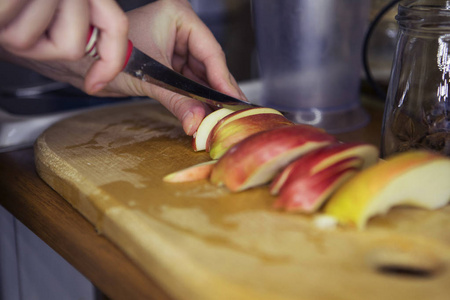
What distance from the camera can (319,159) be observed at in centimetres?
72

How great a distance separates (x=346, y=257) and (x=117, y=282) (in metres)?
0.31

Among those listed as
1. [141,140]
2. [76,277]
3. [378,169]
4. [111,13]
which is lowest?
[76,277]

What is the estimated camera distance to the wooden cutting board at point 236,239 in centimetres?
56

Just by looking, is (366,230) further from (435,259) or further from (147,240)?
(147,240)

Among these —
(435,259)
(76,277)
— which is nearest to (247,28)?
(76,277)

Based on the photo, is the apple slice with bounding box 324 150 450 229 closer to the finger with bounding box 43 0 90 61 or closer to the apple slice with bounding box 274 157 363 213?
the apple slice with bounding box 274 157 363 213

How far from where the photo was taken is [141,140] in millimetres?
1033

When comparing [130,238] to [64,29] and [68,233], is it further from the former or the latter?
[64,29]

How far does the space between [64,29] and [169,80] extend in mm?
240

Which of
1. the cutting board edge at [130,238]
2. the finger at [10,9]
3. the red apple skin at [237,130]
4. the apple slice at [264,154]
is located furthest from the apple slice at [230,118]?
the finger at [10,9]

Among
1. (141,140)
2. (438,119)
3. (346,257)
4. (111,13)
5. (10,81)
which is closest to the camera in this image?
(346,257)

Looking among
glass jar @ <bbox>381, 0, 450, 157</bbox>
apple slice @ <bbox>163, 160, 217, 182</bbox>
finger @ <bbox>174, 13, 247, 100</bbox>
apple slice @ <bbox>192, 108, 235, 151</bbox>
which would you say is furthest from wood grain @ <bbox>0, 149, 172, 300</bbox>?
glass jar @ <bbox>381, 0, 450, 157</bbox>

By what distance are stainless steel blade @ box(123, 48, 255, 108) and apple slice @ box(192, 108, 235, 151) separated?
1.3 inches

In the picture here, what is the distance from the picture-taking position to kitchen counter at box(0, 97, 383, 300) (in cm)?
70
